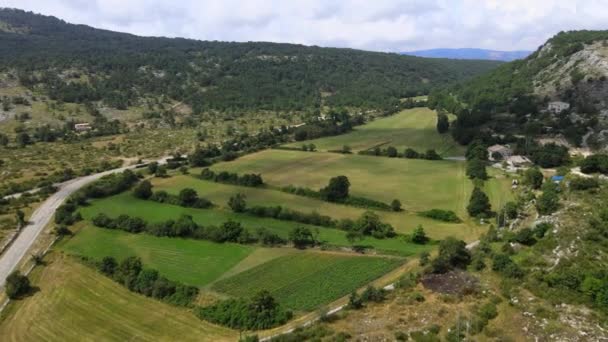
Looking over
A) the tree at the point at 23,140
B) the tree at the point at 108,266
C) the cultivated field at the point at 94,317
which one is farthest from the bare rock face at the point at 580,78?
the tree at the point at 23,140

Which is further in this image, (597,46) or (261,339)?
(597,46)

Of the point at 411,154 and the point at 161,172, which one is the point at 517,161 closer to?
the point at 411,154

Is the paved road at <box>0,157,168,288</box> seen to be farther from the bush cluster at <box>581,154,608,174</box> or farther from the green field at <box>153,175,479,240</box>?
the bush cluster at <box>581,154,608,174</box>

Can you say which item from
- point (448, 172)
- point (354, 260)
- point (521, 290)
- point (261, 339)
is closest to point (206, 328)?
point (261, 339)

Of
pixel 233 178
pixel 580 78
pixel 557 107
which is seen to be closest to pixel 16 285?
pixel 233 178

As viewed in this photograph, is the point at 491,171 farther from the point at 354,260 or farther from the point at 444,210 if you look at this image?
the point at 354,260

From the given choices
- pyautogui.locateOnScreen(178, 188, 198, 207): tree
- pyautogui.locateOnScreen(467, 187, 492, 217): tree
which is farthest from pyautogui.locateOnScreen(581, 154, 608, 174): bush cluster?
pyautogui.locateOnScreen(178, 188, 198, 207): tree
